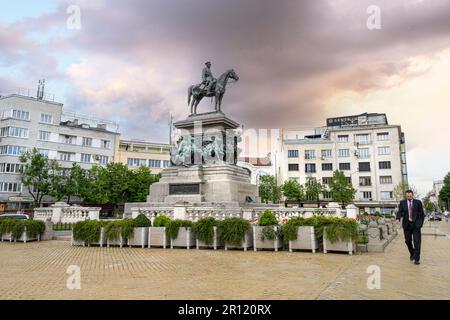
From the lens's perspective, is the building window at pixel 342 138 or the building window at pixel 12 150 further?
the building window at pixel 342 138

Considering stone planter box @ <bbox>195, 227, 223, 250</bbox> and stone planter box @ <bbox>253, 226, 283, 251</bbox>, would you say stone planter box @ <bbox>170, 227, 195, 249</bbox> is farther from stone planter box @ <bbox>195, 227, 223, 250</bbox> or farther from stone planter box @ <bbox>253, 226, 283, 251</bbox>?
stone planter box @ <bbox>253, 226, 283, 251</bbox>

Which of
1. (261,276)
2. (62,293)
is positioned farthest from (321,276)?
(62,293)

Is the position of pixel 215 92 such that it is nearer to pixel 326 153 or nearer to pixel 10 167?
pixel 10 167

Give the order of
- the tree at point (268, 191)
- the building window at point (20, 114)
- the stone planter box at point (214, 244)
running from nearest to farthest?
the stone planter box at point (214, 244) → the building window at point (20, 114) → the tree at point (268, 191)

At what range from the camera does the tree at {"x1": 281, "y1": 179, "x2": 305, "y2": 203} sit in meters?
73.2

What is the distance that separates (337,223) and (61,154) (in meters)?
63.1

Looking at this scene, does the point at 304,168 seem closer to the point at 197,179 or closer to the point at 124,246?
the point at 197,179

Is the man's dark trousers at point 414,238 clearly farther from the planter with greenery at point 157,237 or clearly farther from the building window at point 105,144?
the building window at point 105,144

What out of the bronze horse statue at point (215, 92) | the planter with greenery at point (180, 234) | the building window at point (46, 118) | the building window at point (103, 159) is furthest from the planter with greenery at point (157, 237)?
the building window at point (103, 159)

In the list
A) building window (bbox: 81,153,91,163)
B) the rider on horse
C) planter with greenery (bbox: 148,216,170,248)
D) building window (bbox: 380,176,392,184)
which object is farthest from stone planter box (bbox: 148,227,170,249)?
building window (bbox: 380,176,392,184)

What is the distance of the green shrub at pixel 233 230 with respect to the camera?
14.2 metres

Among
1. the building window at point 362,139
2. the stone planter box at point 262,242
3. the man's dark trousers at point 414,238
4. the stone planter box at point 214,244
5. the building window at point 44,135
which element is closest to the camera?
the man's dark trousers at point 414,238

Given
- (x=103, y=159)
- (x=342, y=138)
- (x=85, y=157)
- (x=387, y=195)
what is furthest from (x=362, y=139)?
(x=85, y=157)

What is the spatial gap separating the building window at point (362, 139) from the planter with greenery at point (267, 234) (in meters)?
71.3
